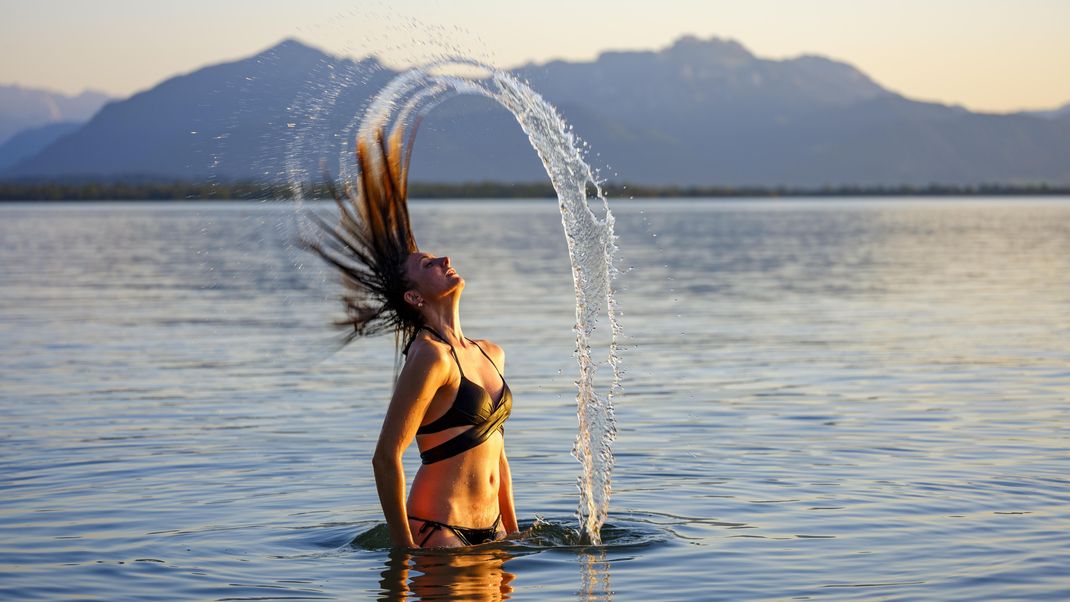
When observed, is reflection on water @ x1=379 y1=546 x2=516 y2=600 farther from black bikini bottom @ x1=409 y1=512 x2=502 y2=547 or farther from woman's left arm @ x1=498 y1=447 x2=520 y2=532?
woman's left arm @ x1=498 y1=447 x2=520 y2=532

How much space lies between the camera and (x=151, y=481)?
13078 millimetres

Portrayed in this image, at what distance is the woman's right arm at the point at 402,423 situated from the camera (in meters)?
8.54

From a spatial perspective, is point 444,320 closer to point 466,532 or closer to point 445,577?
point 466,532

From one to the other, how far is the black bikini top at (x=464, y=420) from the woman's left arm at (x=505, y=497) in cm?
47

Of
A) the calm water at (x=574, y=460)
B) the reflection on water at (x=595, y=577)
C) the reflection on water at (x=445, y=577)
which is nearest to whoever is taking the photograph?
the reflection on water at (x=445, y=577)

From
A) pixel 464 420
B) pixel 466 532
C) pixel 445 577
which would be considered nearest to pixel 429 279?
pixel 464 420

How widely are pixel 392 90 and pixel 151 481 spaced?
4.62 m

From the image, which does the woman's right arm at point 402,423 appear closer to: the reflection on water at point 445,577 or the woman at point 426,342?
the woman at point 426,342

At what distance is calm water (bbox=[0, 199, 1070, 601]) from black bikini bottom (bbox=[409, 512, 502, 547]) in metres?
0.12

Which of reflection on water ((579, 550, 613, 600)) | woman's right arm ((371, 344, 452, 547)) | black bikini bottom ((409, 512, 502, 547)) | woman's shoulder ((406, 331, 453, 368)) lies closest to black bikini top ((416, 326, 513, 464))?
woman's shoulder ((406, 331, 453, 368))

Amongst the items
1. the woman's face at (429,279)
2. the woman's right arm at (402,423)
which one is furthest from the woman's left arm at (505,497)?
the woman's face at (429,279)

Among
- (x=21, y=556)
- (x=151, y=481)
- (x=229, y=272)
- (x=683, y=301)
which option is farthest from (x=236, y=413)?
(x=229, y=272)

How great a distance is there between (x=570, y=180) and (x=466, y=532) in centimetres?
338

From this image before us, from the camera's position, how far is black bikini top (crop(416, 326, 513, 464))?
29.7 ft
